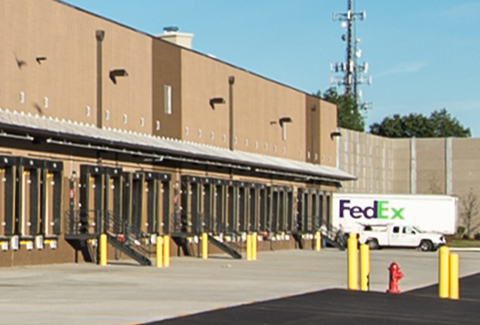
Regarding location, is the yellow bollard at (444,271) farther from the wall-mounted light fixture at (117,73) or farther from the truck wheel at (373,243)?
the truck wheel at (373,243)

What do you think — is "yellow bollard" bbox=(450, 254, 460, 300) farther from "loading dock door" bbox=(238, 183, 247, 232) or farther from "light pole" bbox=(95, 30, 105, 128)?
"loading dock door" bbox=(238, 183, 247, 232)

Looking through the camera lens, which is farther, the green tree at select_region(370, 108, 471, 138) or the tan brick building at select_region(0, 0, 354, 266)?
the green tree at select_region(370, 108, 471, 138)

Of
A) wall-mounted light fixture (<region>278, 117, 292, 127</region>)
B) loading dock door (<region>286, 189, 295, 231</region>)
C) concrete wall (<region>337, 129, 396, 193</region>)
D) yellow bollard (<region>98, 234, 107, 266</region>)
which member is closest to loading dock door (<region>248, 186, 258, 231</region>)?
loading dock door (<region>286, 189, 295, 231</region>)

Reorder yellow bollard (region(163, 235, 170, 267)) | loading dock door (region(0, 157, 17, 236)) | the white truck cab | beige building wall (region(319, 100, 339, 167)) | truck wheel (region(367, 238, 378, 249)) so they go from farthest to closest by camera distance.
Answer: beige building wall (region(319, 100, 339, 167))
truck wheel (region(367, 238, 378, 249))
the white truck cab
yellow bollard (region(163, 235, 170, 267))
loading dock door (region(0, 157, 17, 236))

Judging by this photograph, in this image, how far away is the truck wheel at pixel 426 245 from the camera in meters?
57.3

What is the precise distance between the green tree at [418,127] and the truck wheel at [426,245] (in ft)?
244

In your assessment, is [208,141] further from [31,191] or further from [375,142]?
[375,142]

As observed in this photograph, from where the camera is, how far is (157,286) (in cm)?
2377

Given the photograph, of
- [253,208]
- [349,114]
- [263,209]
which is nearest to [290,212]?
[263,209]

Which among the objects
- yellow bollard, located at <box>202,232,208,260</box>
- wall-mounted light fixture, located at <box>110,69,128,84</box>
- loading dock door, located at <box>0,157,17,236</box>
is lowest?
yellow bollard, located at <box>202,232,208,260</box>

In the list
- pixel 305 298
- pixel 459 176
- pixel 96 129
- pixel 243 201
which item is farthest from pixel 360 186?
pixel 305 298

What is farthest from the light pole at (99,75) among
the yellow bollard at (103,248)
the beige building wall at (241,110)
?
the beige building wall at (241,110)

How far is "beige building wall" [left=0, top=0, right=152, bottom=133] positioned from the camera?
31938mm

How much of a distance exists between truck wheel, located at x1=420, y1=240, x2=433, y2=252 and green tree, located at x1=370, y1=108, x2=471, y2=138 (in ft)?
244
